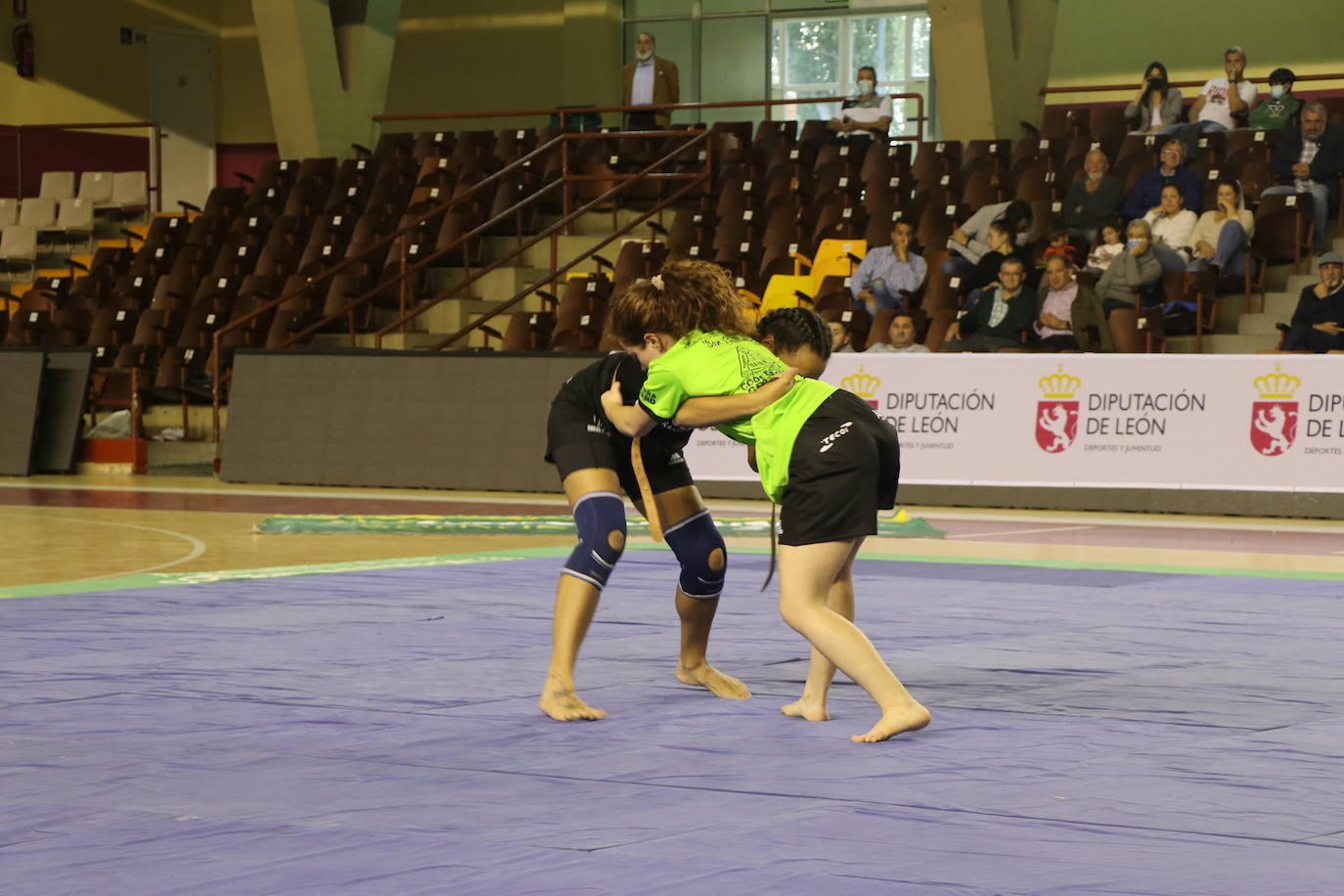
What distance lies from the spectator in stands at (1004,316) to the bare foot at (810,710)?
35.4ft

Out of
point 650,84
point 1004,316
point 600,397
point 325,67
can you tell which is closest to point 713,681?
point 600,397

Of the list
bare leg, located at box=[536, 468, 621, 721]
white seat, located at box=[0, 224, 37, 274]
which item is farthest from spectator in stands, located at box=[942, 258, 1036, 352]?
white seat, located at box=[0, 224, 37, 274]

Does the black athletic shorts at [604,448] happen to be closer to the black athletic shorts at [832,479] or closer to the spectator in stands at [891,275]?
the black athletic shorts at [832,479]

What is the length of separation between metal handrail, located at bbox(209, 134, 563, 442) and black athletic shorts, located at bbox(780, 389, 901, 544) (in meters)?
15.3

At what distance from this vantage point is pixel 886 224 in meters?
19.3

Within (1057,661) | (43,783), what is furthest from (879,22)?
(43,783)

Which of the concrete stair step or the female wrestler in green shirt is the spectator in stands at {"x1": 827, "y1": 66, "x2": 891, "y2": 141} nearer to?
the concrete stair step

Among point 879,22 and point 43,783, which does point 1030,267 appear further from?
point 879,22

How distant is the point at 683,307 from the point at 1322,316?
11.0m

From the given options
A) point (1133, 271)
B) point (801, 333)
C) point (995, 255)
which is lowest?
point (801, 333)

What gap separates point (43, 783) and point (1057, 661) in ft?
13.3

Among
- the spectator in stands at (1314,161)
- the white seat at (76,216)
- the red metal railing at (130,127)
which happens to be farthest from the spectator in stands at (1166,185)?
the white seat at (76,216)

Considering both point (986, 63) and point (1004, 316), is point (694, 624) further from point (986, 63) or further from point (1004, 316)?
point (986, 63)

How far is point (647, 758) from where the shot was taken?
5.28m
